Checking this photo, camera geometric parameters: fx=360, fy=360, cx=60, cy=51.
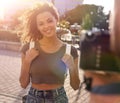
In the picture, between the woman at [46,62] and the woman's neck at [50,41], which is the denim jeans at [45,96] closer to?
the woman at [46,62]

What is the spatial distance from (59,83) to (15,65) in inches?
348

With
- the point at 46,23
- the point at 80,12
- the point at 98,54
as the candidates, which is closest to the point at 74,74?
the point at 46,23

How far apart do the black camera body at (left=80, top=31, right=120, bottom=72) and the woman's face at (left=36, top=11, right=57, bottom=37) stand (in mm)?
1861

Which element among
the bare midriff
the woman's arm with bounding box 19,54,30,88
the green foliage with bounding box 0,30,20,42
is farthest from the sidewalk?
the green foliage with bounding box 0,30,20,42

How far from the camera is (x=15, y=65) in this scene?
1223 cm

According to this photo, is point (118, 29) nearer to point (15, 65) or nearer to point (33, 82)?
point (33, 82)

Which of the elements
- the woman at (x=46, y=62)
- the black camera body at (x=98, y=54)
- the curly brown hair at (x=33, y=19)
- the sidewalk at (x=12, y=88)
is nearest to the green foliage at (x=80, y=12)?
the sidewalk at (x=12, y=88)

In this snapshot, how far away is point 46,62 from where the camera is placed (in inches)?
136

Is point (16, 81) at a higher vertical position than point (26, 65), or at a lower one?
lower

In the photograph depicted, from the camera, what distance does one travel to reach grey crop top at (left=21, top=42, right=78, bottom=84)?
11.4 feet

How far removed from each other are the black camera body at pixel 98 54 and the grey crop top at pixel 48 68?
186 cm

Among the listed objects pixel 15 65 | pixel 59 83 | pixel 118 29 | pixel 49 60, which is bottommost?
pixel 15 65

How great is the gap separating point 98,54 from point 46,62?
194cm

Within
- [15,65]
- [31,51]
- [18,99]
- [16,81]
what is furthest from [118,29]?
[15,65]
